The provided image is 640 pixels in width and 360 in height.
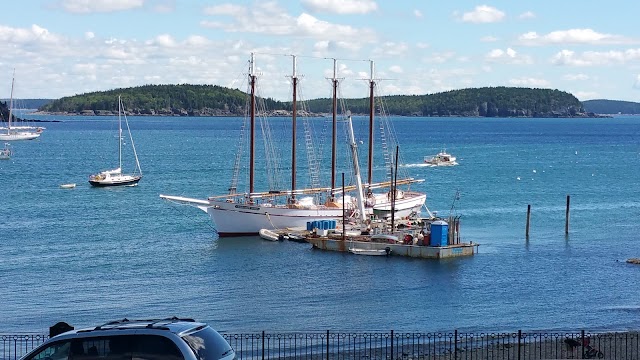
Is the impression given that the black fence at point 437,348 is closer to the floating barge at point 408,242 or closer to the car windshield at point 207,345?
the car windshield at point 207,345

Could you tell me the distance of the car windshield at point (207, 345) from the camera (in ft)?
58.0

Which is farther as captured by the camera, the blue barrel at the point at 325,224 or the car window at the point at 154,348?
the blue barrel at the point at 325,224

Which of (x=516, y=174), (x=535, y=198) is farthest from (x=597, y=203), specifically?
(x=516, y=174)

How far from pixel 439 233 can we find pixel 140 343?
42.0 meters

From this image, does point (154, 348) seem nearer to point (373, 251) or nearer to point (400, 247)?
point (400, 247)

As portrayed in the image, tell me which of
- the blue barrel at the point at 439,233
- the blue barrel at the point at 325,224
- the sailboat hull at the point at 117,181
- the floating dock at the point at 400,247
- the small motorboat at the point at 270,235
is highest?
the blue barrel at the point at 439,233

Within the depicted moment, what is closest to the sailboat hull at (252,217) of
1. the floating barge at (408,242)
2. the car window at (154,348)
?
the floating barge at (408,242)

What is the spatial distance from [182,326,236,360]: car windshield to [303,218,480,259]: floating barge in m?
40.2

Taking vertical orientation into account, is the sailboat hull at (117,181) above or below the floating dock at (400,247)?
below

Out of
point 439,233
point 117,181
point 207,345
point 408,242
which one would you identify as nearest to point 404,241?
point 408,242

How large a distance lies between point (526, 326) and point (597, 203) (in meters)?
55.3

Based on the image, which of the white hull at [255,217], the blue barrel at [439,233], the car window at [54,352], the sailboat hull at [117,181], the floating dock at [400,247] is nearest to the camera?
the car window at [54,352]

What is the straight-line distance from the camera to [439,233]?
193 ft

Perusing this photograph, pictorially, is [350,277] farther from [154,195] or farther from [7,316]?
[154,195]
